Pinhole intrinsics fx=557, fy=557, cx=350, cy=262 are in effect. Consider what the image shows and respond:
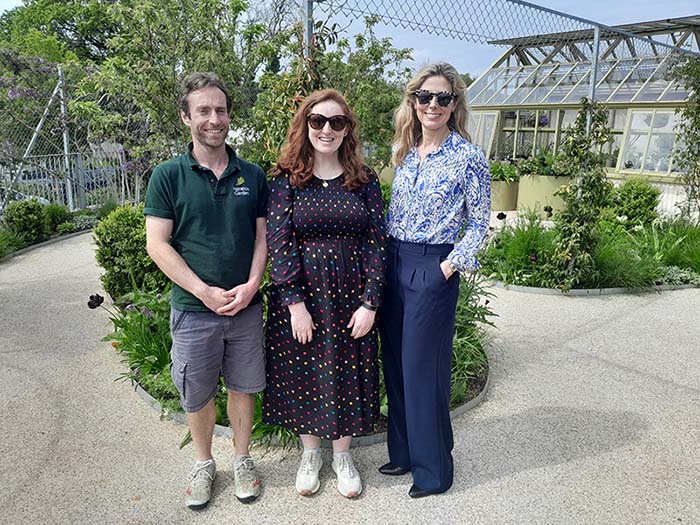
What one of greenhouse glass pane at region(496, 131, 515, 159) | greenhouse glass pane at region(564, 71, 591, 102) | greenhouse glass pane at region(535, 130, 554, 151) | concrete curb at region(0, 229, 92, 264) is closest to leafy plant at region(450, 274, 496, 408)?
concrete curb at region(0, 229, 92, 264)

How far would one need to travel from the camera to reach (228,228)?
2299 millimetres

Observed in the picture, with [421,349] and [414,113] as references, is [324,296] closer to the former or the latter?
[421,349]

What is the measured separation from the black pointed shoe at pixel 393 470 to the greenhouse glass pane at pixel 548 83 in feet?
41.4

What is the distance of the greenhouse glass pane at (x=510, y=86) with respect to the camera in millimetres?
14641

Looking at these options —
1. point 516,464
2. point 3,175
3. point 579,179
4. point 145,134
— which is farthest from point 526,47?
point 516,464

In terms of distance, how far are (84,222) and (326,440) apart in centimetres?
796

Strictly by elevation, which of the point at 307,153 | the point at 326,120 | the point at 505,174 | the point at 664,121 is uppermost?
the point at 664,121

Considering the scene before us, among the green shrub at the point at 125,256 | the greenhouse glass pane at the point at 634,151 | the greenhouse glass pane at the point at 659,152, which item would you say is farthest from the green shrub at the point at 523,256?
the greenhouse glass pane at the point at 634,151

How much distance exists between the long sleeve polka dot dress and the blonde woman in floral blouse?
0.38 ft

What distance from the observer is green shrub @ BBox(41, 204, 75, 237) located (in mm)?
8508

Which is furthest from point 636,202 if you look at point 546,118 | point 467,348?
point 467,348

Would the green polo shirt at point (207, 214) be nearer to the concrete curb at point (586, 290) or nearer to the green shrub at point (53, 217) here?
the concrete curb at point (586, 290)

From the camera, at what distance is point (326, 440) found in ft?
10.1

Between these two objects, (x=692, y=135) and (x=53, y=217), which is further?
(x=53, y=217)
